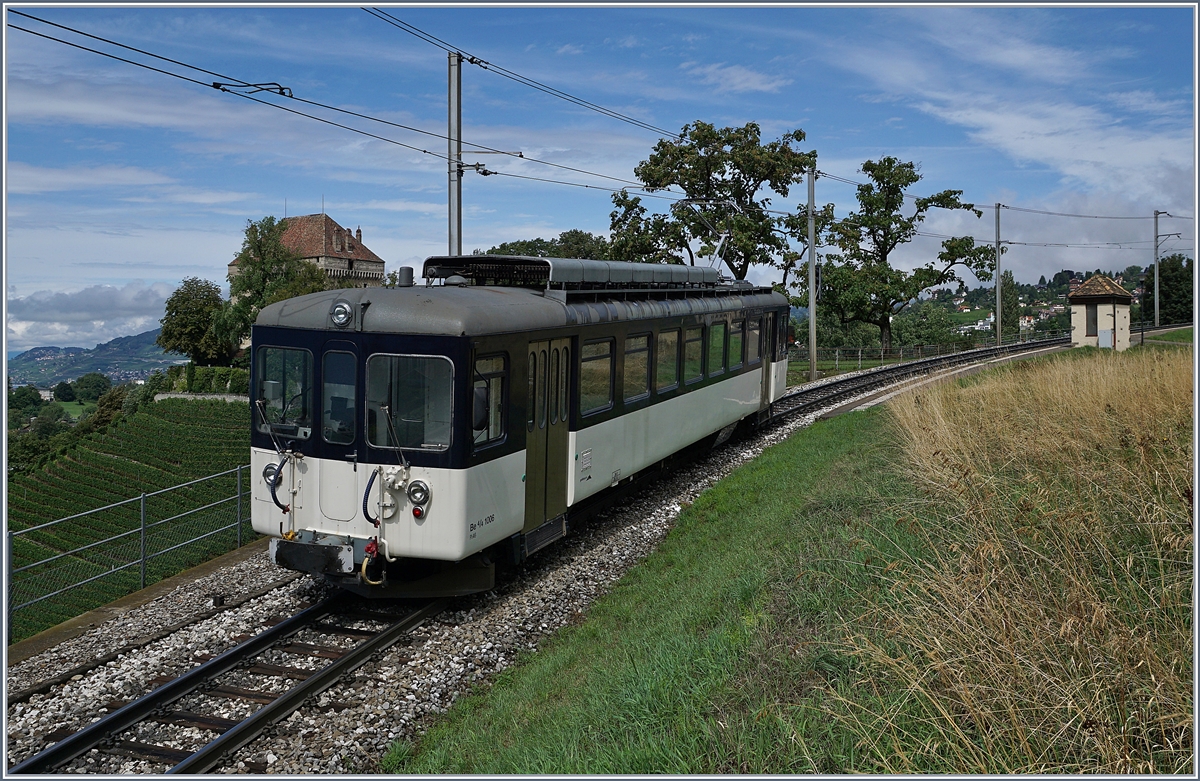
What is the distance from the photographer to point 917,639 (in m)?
4.74

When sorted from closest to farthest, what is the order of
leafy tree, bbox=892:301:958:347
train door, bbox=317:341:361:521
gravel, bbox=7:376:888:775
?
gravel, bbox=7:376:888:775
train door, bbox=317:341:361:521
leafy tree, bbox=892:301:958:347

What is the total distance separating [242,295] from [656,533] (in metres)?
75.5

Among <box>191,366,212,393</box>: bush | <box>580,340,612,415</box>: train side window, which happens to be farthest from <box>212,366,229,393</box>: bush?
<box>580,340,612,415</box>: train side window

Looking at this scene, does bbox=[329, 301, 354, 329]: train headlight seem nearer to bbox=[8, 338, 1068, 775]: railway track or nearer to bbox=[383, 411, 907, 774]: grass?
bbox=[8, 338, 1068, 775]: railway track

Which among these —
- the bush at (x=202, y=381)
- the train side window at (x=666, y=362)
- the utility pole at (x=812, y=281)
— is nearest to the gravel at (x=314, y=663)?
the train side window at (x=666, y=362)

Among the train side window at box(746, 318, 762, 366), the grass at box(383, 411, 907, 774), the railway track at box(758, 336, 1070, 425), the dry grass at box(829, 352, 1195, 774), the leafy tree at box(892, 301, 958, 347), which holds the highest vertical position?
the leafy tree at box(892, 301, 958, 347)

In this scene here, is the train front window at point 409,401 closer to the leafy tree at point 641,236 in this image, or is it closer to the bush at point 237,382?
the leafy tree at point 641,236

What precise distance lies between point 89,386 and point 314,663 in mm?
161149

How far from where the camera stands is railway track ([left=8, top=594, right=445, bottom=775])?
20.1 ft

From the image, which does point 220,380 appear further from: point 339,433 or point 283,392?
point 339,433

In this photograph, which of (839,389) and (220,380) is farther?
(220,380)

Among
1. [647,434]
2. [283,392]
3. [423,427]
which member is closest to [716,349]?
[647,434]

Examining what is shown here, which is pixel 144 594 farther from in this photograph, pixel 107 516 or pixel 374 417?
pixel 107 516

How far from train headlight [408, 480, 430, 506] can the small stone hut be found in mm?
25744
